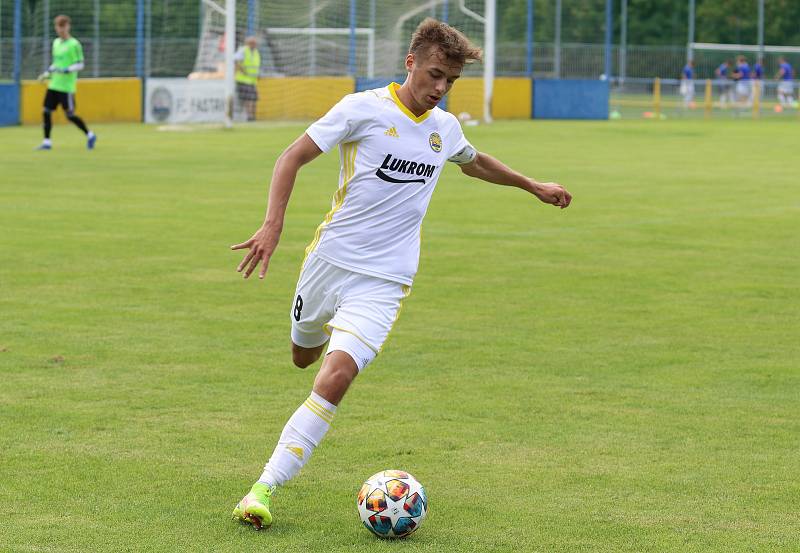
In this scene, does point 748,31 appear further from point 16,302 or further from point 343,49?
point 16,302

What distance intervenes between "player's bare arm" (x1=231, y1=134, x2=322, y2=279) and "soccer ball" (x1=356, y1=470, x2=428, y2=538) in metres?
0.97

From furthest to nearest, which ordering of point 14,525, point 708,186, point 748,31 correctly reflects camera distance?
1. point 748,31
2. point 708,186
3. point 14,525

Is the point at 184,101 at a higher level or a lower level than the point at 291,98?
lower

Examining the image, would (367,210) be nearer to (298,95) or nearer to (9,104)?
(9,104)

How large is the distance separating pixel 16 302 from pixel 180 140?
18.6 m

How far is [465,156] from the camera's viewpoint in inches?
263

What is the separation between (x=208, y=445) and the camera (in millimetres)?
6824

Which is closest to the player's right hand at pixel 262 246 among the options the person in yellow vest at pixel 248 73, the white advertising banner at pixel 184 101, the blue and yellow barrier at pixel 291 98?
the person in yellow vest at pixel 248 73

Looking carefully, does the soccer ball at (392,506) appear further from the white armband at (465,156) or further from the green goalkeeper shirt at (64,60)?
the green goalkeeper shirt at (64,60)

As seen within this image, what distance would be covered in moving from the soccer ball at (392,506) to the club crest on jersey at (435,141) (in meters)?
1.50

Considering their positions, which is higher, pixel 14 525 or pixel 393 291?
pixel 393 291

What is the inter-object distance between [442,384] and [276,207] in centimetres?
287

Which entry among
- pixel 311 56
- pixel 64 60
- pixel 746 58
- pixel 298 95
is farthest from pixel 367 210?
pixel 746 58

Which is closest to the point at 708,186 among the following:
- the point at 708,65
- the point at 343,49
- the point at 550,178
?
the point at 550,178
